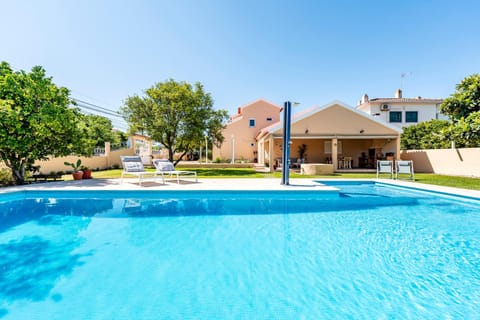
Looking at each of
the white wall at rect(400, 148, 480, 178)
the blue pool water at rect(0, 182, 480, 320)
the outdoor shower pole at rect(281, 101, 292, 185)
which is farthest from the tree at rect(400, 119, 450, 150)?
the outdoor shower pole at rect(281, 101, 292, 185)

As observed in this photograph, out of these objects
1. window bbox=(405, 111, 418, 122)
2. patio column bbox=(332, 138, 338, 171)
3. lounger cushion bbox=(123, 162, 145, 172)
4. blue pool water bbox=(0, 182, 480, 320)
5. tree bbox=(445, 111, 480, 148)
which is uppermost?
window bbox=(405, 111, 418, 122)

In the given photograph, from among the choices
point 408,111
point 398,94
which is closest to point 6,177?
point 408,111

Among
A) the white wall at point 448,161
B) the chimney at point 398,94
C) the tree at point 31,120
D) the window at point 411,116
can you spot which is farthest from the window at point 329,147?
the chimney at point 398,94

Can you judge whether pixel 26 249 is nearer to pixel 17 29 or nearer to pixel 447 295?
pixel 447 295

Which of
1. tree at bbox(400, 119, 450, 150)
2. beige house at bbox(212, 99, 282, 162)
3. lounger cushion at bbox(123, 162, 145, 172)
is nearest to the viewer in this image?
lounger cushion at bbox(123, 162, 145, 172)

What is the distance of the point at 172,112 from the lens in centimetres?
1766

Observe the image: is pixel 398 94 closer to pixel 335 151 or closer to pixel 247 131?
pixel 247 131

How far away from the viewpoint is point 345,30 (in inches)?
646

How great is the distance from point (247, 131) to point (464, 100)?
19.5m

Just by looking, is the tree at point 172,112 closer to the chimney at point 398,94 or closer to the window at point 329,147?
the window at point 329,147

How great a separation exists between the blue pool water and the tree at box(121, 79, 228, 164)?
420 inches

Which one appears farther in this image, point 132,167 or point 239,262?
point 132,167

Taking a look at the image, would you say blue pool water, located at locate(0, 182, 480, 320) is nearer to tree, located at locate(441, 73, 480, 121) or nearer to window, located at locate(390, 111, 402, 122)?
tree, located at locate(441, 73, 480, 121)

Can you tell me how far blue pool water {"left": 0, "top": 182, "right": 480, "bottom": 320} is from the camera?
9.75 ft
